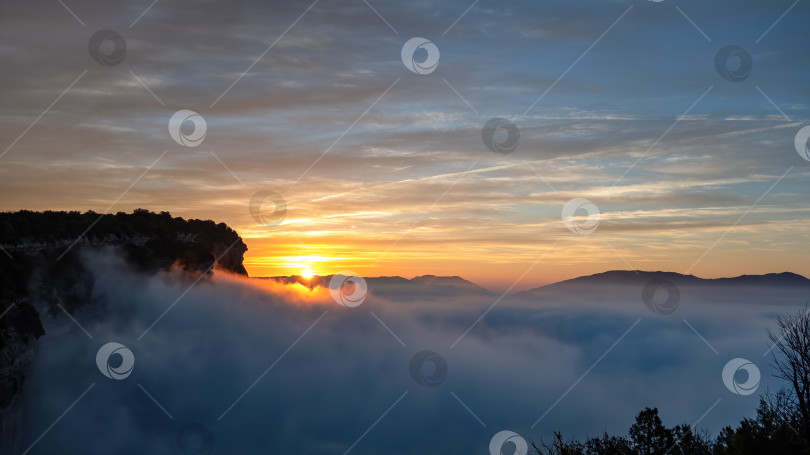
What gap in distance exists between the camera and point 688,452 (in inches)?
1394

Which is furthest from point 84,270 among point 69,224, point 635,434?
point 635,434

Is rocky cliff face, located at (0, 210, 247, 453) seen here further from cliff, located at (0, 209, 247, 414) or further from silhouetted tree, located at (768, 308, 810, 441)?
silhouetted tree, located at (768, 308, 810, 441)

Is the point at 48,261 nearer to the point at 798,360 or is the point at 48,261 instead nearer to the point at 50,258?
the point at 50,258

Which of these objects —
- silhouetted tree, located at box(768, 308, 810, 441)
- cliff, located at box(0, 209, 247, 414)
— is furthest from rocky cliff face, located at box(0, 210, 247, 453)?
silhouetted tree, located at box(768, 308, 810, 441)

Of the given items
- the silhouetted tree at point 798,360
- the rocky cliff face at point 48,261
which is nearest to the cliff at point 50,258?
the rocky cliff face at point 48,261

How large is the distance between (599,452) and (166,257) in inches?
7280

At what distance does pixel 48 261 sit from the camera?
14450cm

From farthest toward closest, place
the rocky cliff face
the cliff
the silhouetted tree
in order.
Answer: the rocky cliff face < the cliff < the silhouetted tree

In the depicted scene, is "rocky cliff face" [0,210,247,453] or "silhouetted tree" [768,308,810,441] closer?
"silhouetted tree" [768,308,810,441]

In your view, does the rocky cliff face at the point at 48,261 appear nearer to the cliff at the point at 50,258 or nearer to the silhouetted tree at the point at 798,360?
the cliff at the point at 50,258

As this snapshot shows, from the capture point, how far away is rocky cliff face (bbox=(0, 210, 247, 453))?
344ft

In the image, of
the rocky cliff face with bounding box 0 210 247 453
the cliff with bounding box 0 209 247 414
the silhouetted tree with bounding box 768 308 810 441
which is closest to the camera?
the silhouetted tree with bounding box 768 308 810 441

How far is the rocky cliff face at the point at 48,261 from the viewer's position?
105 meters

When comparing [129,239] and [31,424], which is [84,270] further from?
[31,424]
